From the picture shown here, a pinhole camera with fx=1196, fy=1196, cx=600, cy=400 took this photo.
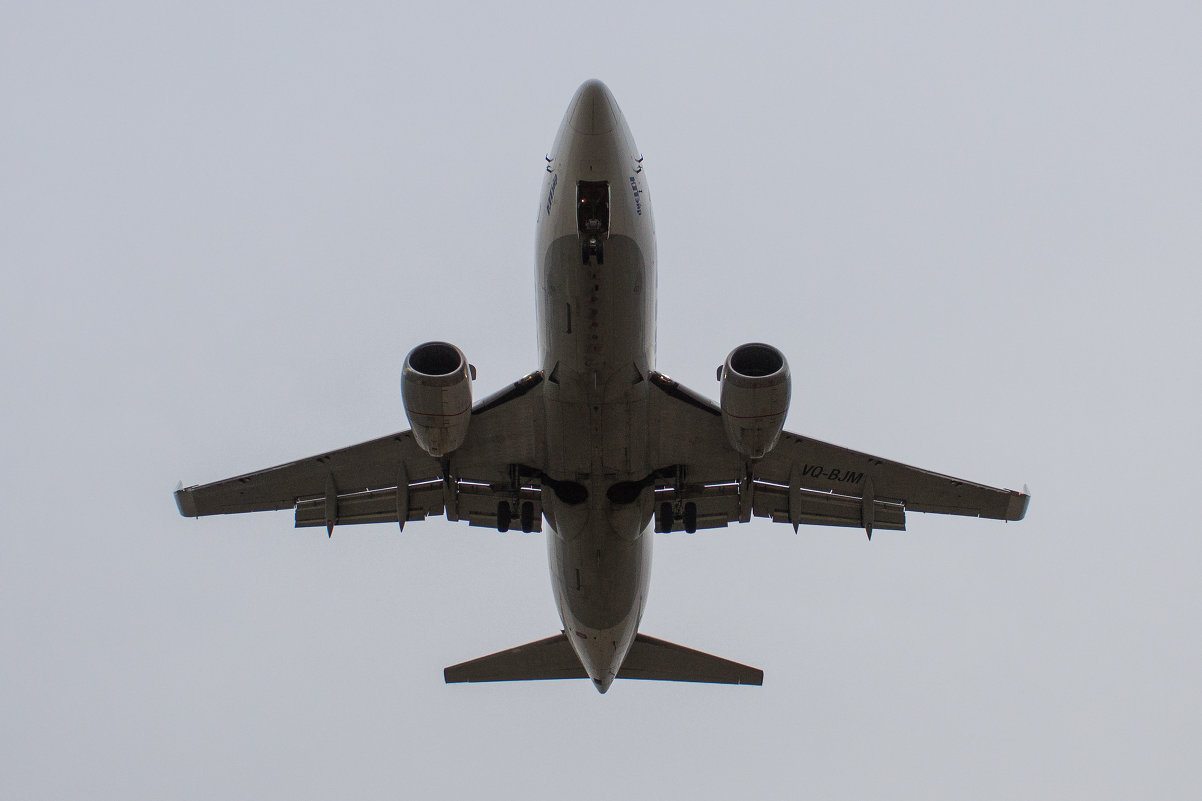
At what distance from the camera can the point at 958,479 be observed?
22062mm

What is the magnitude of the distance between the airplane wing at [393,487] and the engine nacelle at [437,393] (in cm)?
302

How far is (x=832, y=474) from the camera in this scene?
22062mm

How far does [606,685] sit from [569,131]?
444 inches

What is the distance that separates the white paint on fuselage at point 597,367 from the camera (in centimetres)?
1681

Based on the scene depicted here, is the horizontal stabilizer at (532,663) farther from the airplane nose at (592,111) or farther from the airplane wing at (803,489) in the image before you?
the airplane nose at (592,111)

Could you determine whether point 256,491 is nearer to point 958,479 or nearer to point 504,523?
point 504,523

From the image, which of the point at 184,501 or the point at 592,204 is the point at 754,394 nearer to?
the point at 592,204

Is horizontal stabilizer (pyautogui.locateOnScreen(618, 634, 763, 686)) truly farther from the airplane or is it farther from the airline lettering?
the airline lettering

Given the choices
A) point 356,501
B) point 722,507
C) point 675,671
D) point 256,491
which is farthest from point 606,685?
point 256,491

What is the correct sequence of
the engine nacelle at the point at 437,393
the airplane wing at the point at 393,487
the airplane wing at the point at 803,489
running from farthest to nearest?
the airplane wing at the point at 803,489
the airplane wing at the point at 393,487
the engine nacelle at the point at 437,393

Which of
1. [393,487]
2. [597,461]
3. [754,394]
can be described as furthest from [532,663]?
[754,394]

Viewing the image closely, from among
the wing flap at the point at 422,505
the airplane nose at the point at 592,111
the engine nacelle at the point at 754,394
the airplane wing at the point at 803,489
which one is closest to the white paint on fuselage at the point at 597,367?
the airplane nose at the point at 592,111

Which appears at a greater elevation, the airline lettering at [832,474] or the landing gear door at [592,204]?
the landing gear door at [592,204]

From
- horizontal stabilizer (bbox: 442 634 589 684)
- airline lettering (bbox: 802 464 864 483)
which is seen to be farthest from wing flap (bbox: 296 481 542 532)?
airline lettering (bbox: 802 464 864 483)
